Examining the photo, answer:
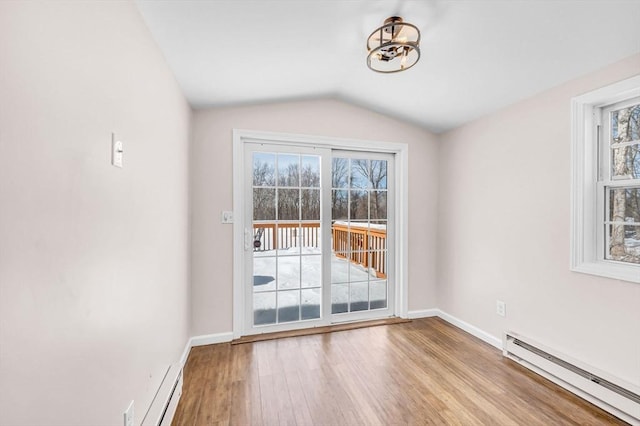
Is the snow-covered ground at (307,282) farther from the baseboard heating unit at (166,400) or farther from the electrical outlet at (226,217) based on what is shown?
the baseboard heating unit at (166,400)

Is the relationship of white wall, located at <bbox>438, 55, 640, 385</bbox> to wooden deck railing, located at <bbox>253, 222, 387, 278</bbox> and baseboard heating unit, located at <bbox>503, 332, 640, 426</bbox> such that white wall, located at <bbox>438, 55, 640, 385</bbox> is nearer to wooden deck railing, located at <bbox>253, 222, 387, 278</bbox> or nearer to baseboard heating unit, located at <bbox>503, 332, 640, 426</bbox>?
baseboard heating unit, located at <bbox>503, 332, 640, 426</bbox>

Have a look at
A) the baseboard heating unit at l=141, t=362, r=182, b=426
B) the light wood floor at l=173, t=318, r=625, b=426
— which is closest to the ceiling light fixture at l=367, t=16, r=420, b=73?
the light wood floor at l=173, t=318, r=625, b=426

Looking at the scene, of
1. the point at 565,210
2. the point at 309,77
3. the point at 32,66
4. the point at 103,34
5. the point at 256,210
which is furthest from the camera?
the point at 256,210

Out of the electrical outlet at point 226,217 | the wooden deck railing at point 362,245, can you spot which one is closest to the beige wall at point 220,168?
the electrical outlet at point 226,217

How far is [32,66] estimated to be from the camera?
2.31 feet

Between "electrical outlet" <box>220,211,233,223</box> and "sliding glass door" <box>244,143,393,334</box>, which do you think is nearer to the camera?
"electrical outlet" <box>220,211,233,223</box>

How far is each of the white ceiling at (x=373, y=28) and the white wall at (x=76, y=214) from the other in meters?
0.37

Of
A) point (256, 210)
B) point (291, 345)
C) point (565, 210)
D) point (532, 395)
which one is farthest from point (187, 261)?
point (565, 210)

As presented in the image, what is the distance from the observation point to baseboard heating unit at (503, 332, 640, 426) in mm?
1687

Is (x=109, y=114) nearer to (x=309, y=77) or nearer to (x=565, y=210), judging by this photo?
(x=309, y=77)

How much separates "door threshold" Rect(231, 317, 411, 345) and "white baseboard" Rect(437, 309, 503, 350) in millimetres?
440

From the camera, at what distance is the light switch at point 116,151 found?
113cm

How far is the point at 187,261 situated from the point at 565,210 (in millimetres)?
3056

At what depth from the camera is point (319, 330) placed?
2965mm
